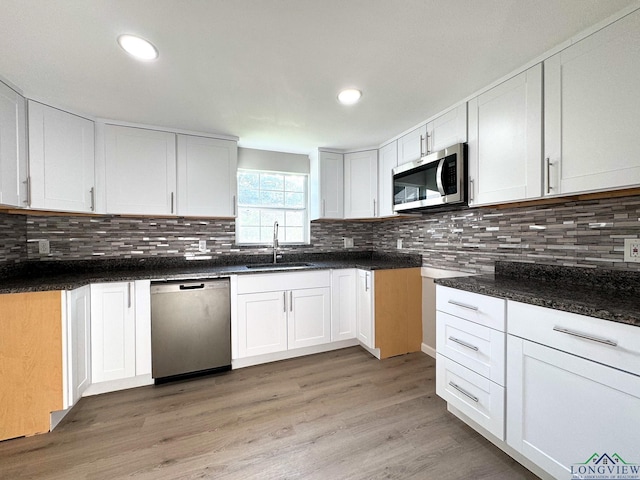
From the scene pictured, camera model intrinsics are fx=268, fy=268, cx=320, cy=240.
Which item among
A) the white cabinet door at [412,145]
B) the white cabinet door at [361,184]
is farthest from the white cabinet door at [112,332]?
the white cabinet door at [412,145]

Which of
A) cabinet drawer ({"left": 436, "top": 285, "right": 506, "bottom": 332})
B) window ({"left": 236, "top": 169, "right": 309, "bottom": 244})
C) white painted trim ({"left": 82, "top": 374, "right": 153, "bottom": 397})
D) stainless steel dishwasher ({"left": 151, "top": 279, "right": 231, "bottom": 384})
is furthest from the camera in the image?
window ({"left": 236, "top": 169, "right": 309, "bottom": 244})

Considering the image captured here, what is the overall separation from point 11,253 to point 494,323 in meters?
3.47

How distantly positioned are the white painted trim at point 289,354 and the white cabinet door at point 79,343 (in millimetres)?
1071

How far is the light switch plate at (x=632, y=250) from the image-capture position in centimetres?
137

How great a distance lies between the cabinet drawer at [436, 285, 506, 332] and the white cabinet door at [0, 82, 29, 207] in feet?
9.48

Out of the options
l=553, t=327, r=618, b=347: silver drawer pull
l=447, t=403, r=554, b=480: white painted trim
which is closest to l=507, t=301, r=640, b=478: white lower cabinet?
l=553, t=327, r=618, b=347: silver drawer pull

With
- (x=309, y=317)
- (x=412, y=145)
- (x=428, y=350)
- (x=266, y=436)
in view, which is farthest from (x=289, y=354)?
(x=412, y=145)

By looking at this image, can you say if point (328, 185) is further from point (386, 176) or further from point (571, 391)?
point (571, 391)

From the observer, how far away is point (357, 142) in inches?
115

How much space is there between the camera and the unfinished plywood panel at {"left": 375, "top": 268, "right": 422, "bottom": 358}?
267 cm

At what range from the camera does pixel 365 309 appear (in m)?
2.77

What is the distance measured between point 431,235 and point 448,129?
1047 millimetres

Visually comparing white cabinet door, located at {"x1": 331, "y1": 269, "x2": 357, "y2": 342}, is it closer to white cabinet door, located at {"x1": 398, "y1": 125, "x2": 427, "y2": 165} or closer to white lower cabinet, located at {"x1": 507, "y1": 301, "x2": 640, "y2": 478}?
white cabinet door, located at {"x1": 398, "y1": 125, "x2": 427, "y2": 165}

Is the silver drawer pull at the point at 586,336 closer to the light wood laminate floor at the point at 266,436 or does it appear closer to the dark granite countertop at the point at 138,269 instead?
the light wood laminate floor at the point at 266,436
